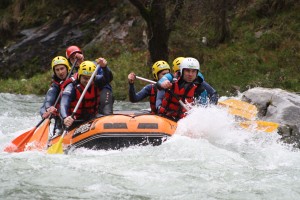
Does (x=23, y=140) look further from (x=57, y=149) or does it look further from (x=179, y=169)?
(x=179, y=169)

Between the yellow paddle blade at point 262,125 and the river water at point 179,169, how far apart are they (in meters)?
0.10

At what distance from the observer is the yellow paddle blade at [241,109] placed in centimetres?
914

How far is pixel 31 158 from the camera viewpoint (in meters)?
6.79

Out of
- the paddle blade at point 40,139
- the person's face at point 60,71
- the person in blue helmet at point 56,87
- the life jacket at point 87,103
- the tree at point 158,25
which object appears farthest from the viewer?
the tree at point 158,25

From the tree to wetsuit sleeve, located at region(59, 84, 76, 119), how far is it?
783cm

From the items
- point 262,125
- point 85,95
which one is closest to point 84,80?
point 85,95

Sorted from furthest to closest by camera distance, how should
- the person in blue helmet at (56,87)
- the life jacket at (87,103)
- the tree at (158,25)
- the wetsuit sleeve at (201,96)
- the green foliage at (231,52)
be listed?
the tree at (158,25)
the green foliage at (231,52)
the person in blue helmet at (56,87)
the wetsuit sleeve at (201,96)
the life jacket at (87,103)

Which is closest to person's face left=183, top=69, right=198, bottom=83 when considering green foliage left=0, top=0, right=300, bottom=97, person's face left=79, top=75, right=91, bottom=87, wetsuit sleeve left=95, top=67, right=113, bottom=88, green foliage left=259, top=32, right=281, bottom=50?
wetsuit sleeve left=95, top=67, right=113, bottom=88

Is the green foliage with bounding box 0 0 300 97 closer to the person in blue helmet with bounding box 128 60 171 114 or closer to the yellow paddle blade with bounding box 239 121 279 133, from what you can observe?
the person in blue helmet with bounding box 128 60 171 114

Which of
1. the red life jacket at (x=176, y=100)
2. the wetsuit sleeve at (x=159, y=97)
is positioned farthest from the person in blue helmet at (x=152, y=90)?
the red life jacket at (x=176, y=100)

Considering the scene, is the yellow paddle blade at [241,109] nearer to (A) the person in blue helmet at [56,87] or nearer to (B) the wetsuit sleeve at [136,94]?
(B) the wetsuit sleeve at [136,94]

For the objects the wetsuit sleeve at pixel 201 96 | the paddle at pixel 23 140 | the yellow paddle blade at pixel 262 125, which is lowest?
the paddle at pixel 23 140

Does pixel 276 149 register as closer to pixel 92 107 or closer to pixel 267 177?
pixel 267 177

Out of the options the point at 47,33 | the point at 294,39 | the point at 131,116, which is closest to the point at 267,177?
the point at 131,116
